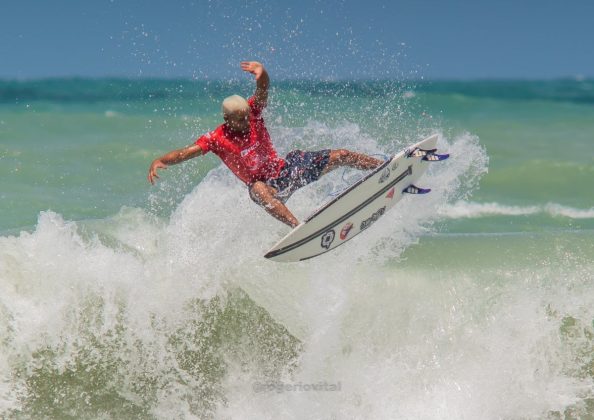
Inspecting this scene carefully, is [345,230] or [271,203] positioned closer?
[271,203]

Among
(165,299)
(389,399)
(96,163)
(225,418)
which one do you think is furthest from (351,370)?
(96,163)

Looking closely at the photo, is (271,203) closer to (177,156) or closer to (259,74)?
(177,156)

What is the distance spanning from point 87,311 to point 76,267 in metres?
0.41

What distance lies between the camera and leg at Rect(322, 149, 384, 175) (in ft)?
21.8

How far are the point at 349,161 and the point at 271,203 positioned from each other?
921 millimetres

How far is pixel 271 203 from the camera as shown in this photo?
20.3ft

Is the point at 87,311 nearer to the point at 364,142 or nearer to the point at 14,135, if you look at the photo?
the point at 364,142

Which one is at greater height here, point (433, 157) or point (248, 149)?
point (248, 149)

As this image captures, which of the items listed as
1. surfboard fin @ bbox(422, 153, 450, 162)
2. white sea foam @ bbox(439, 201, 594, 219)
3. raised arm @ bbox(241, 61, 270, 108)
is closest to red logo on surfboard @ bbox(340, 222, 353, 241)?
surfboard fin @ bbox(422, 153, 450, 162)

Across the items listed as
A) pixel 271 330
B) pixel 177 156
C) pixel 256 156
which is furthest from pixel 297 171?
pixel 271 330

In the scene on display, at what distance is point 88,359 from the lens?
20.1 ft

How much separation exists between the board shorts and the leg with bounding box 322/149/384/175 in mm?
54

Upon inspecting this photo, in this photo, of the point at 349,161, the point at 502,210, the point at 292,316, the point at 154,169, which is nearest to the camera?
the point at 154,169

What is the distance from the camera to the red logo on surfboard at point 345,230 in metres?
6.50
